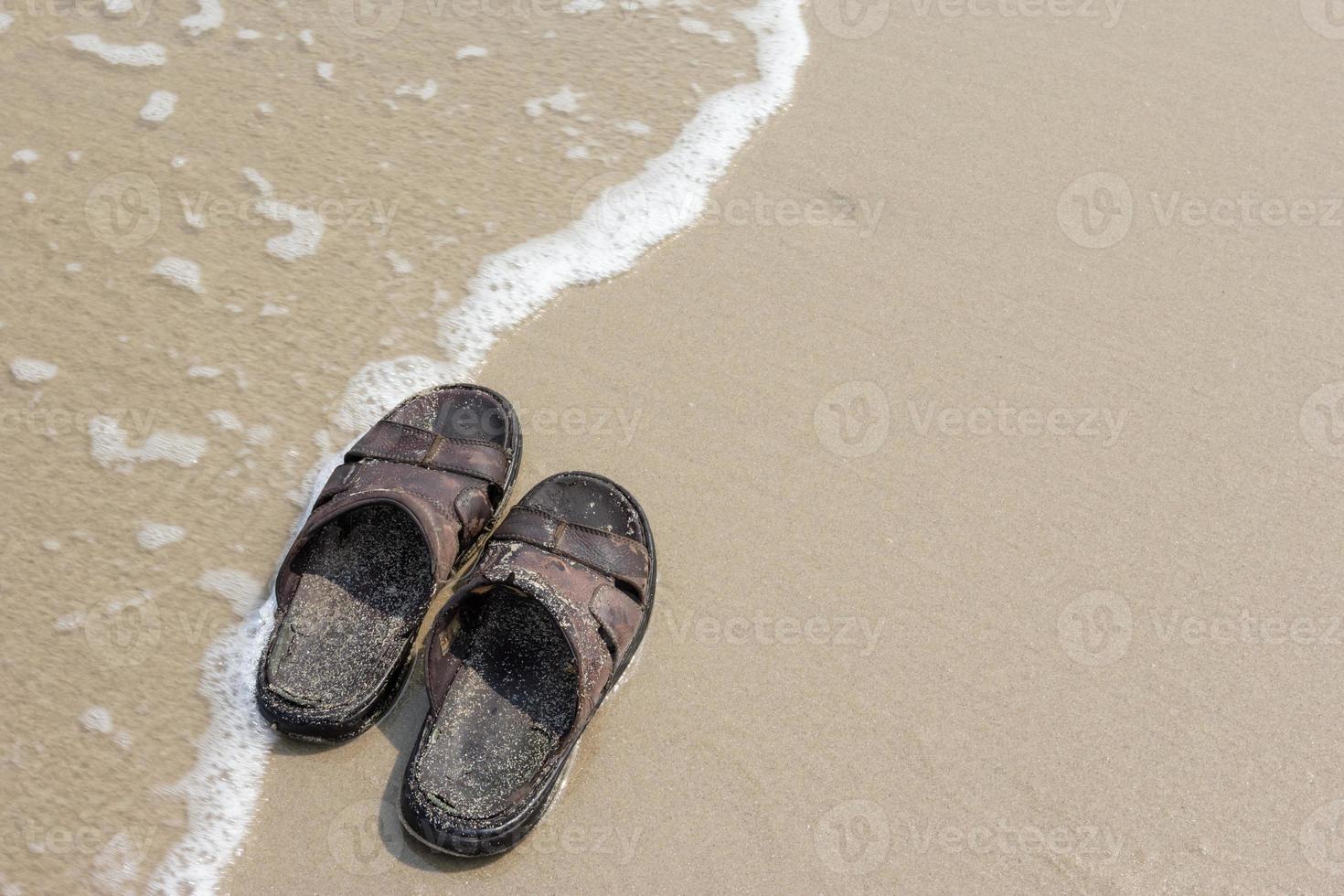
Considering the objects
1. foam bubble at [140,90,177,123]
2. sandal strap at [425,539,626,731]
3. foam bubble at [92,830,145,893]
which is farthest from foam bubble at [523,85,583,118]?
foam bubble at [92,830,145,893]

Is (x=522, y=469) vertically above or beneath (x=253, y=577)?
above

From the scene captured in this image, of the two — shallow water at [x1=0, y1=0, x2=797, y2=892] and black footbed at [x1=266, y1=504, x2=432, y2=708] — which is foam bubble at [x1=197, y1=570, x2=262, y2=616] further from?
black footbed at [x1=266, y1=504, x2=432, y2=708]

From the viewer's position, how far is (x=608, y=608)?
8.07 feet

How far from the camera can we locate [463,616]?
252 cm

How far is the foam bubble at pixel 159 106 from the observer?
3639mm

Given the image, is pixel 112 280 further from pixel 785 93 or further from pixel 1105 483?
pixel 1105 483

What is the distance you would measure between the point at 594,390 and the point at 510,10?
197 centimetres

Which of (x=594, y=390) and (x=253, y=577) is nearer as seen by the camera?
(x=253, y=577)

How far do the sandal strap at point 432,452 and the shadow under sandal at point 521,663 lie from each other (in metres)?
0.15

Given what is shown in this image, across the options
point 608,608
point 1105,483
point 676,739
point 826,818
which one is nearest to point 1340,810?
point 1105,483

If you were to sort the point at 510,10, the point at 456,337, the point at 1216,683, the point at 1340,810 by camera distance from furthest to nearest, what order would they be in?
the point at 510,10, the point at 456,337, the point at 1216,683, the point at 1340,810

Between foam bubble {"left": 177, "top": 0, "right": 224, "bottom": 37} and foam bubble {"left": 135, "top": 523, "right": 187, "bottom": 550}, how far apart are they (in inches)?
86.2

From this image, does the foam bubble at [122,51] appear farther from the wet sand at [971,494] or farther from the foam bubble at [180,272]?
the wet sand at [971,494]

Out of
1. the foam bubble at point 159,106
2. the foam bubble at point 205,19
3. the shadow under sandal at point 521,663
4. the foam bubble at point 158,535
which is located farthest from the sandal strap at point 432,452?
the foam bubble at point 205,19
